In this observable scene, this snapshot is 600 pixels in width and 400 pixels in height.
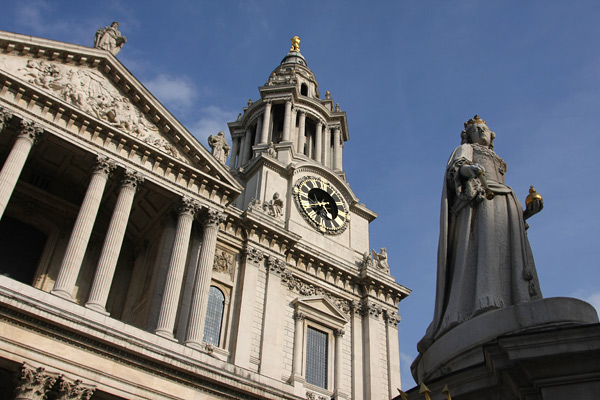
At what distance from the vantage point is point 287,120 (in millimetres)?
41000

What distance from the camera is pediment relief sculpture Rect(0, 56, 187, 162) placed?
22.8m

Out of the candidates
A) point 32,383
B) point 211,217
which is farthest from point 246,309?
point 32,383

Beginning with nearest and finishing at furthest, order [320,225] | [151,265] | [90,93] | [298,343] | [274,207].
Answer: [90,93] → [151,265] → [298,343] → [274,207] → [320,225]

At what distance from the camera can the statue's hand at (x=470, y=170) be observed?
34.6ft

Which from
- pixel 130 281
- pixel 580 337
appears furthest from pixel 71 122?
pixel 580 337

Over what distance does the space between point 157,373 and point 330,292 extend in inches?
514

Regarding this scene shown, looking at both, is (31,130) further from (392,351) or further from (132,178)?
(392,351)

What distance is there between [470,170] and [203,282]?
15.0m

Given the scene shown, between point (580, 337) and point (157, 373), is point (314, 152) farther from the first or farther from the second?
point (580, 337)

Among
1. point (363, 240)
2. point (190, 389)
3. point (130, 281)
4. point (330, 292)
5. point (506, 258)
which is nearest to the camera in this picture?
point (506, 258)

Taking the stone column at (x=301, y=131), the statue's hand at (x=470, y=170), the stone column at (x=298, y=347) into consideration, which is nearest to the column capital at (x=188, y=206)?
the stone column at (x=298, y=347)

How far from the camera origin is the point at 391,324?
31719 millimetres

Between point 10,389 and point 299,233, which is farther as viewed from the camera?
point 299,233

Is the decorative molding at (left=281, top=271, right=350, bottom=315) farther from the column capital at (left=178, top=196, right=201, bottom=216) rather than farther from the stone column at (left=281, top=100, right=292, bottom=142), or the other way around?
the stone column at (left=281, top=100, right=292, bottom=142)
